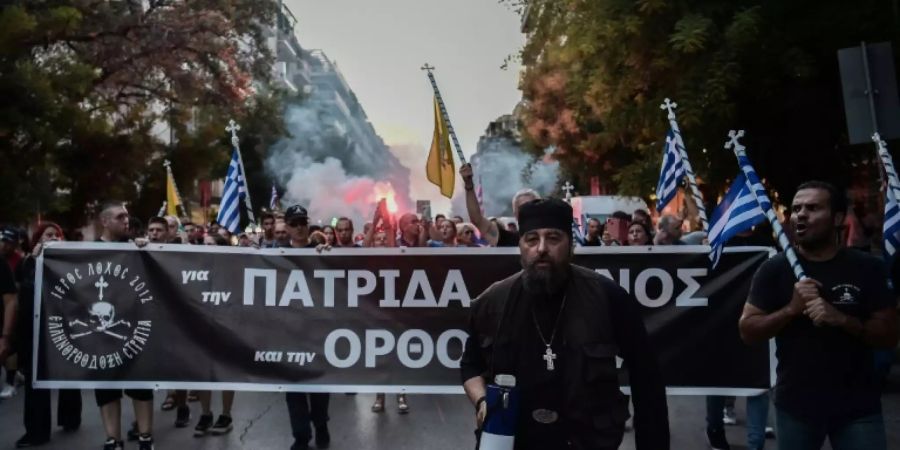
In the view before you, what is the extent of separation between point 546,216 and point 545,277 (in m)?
0.22

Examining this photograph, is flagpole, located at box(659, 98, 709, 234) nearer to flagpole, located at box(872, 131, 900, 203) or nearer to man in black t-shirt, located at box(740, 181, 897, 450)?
flagpole, located at box(872, 131, 900, 203)

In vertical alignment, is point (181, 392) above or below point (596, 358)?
below

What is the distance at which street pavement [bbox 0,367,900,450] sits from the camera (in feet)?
30.2

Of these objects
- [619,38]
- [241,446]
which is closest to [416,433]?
[241,446]

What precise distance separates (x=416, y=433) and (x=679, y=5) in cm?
793

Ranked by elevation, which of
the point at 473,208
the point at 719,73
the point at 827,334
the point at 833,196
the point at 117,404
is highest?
the point at 719,73

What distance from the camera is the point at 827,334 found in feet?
15.9

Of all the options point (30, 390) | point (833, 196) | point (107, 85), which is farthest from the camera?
point (107, 85)

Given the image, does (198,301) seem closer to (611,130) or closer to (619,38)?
(619,38)

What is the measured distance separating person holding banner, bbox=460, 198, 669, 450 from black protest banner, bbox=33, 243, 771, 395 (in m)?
4.07

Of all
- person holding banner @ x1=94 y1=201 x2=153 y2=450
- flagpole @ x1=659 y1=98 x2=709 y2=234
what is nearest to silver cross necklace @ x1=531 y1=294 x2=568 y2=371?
person holding banner @ x1=94 y1=201 x2=153 y2=450

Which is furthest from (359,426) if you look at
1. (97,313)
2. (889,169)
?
(889,169)

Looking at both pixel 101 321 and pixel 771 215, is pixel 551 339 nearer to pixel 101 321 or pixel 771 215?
pixel 771 215

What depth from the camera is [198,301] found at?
8602 millimetres
